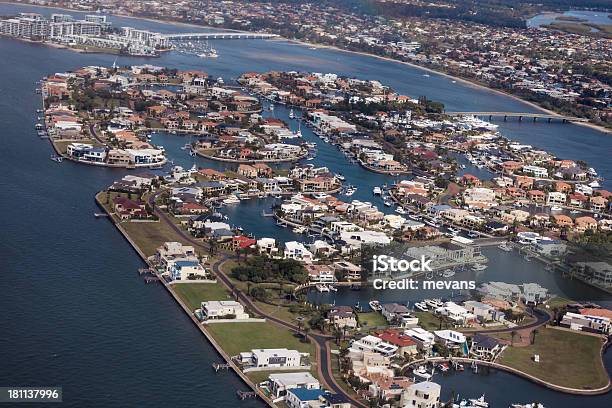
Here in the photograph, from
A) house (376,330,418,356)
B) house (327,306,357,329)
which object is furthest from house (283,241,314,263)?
house (376,330,418,356)

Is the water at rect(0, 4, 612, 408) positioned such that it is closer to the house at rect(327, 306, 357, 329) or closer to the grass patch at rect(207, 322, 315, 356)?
the grass patch at rect(207, 322, 315, 356)

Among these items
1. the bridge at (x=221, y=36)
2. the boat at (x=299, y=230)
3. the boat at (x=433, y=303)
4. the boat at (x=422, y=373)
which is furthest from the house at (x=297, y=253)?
the bridge at (x=221, y=36)

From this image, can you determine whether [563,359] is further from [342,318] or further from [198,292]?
[198,292]

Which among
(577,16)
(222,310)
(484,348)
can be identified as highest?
(577,16)

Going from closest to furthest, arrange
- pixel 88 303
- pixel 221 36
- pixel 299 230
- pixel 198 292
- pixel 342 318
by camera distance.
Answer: pixel 88 303 < pixel 342 318 < pixel 198 292 < pixel 299 230 < pixel 221 36

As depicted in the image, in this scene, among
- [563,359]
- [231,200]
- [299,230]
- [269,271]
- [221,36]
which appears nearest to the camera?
[563,359]

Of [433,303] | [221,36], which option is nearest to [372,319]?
[433,303]
